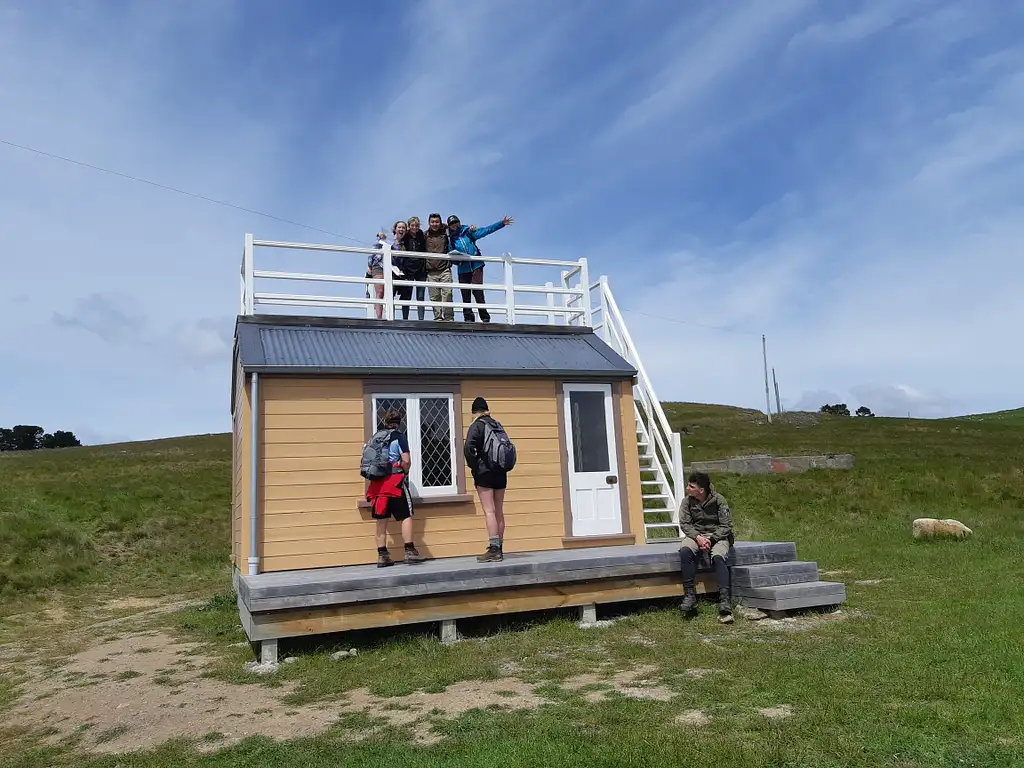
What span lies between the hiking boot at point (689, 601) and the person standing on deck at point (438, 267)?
586 centimetres

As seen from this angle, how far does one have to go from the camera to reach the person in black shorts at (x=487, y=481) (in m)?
8.80

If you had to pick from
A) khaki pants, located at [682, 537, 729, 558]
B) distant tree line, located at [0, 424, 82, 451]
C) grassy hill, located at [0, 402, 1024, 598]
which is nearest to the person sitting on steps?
khaki pants, located at [682, 537, 729, 558]

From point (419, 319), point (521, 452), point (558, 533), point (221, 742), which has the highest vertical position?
point (419, 319)

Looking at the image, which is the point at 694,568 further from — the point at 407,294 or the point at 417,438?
the point at 407,294

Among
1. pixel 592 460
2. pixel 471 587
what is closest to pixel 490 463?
pixel 471 587

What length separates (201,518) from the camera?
20094 mm

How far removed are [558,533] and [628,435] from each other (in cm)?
175

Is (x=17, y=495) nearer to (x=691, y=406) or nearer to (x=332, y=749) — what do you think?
(x=332, y=749)

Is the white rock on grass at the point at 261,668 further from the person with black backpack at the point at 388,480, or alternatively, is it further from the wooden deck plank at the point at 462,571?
the person with black backpack at the point at 388,480

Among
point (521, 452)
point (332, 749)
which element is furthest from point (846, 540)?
point (332, 749)

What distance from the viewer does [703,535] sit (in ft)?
29.1

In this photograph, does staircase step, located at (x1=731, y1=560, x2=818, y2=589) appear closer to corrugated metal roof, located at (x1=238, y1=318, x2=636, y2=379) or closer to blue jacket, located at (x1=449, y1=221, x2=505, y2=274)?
corrugated metal roof, located at (x1=238, y1=318, x2=636, y2=379)

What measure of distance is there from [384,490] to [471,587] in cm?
158

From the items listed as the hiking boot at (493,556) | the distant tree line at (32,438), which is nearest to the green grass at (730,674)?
the hiking boot at (493,556)
